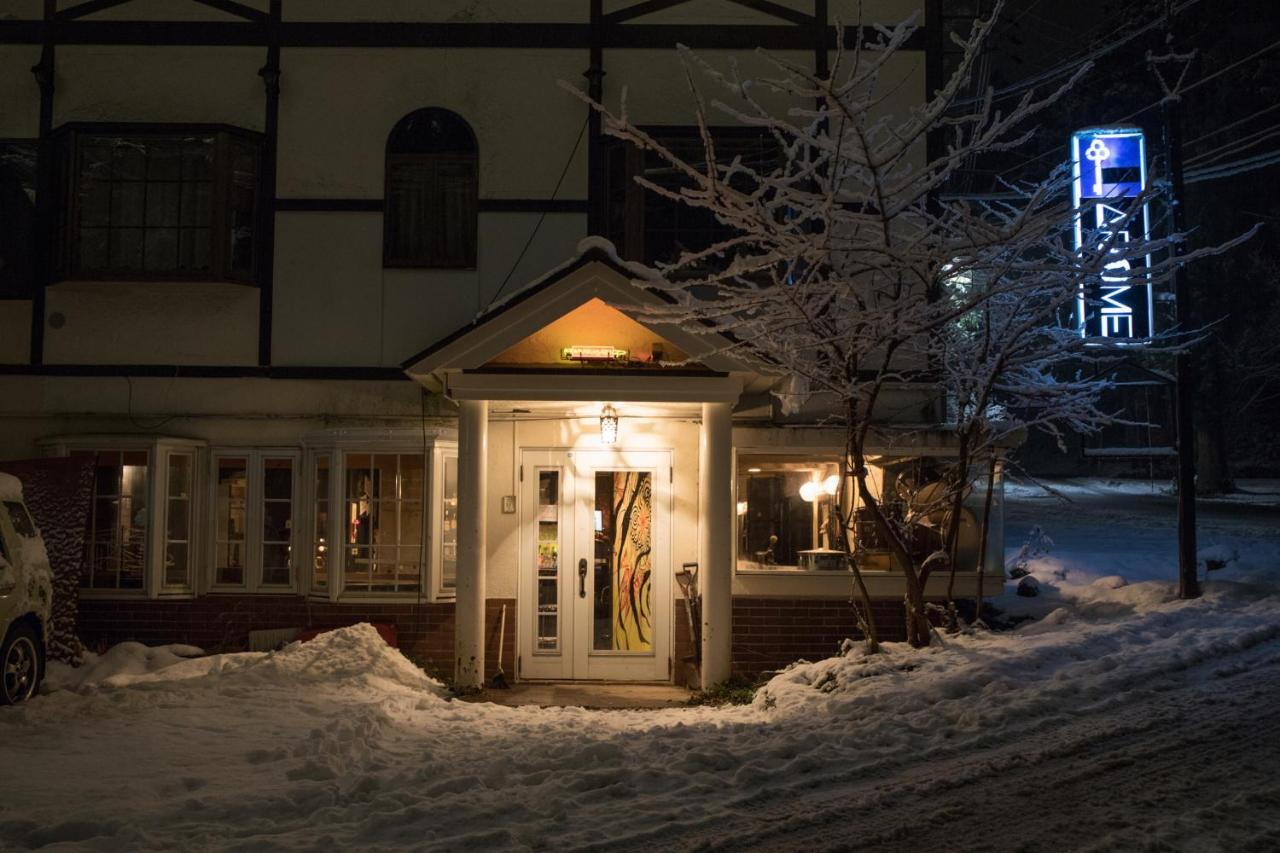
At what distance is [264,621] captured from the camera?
11914 mm

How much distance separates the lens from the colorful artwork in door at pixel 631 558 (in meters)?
11.8

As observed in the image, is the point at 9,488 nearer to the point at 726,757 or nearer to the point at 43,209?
the point at 43,209

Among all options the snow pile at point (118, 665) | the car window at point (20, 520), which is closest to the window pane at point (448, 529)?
the snow pile at point (118, 665)

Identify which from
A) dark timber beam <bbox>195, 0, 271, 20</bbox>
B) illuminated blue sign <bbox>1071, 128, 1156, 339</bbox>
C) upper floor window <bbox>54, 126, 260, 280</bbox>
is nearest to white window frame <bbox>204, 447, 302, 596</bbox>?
upper floor window <bbox>54, 126, 260, 280</bbox>

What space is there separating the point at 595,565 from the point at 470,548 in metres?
1.71

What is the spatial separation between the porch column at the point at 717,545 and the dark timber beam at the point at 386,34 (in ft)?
14.7

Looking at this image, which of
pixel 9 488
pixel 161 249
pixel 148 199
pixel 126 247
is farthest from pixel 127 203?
pixel 9 488

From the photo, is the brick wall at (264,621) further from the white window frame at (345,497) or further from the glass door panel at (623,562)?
the glass door panel at (623,562)

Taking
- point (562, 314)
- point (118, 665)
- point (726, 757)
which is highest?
point (562, 314)

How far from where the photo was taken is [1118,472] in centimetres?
3741

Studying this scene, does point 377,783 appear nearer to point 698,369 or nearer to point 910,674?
point 910,674

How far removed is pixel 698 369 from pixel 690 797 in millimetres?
5368

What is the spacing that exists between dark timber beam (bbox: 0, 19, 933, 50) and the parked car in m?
5.49

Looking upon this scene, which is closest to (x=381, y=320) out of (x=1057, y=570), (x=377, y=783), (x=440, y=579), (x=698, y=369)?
(x=440, y=579)
